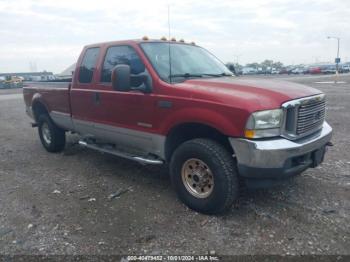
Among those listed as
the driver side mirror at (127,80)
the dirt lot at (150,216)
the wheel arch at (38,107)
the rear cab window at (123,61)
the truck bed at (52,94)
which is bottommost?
the dirt lot at (150,216)

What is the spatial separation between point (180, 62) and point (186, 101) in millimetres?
988

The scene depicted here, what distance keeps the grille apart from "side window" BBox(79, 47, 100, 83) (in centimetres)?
316

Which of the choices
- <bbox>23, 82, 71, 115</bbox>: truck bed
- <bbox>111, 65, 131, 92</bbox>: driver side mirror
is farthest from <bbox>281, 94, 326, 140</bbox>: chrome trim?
<bbox>23, 82, 71, 115</bbox>: truck bed

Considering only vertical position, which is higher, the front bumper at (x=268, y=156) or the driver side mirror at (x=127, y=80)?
the driver side mirror at (x=127, y=80)

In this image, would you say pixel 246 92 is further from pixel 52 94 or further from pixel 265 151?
pixel 52 94

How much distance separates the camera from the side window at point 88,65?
17.5ft

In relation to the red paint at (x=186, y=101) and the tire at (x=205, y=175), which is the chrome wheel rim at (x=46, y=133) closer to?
the red paint at (x=186, y=101)

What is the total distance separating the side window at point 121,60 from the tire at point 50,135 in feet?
7.02

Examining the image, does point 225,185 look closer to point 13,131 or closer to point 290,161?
point 290,161

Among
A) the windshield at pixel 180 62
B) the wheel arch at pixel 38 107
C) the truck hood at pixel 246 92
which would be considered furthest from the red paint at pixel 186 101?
the wheel arch at pixel 38 107

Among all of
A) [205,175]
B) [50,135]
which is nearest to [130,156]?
[205,175]

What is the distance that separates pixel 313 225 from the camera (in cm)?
359

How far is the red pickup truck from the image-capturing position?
11.2 feet

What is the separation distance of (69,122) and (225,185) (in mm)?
3447
